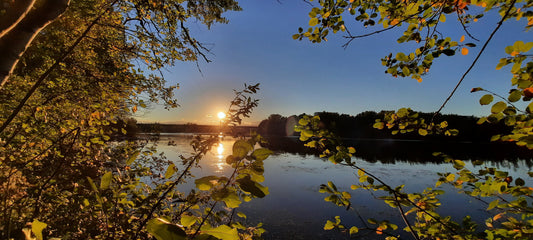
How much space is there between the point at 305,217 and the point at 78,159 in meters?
10.9

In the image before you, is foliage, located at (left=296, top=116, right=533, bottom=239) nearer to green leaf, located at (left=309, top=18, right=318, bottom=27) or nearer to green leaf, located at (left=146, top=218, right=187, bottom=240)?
green leaf, located at (left=309, top=18, right=318, bottom=27)

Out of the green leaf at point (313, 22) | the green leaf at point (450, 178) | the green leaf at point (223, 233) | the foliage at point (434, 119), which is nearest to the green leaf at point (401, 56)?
the foliage at point (434, 119)

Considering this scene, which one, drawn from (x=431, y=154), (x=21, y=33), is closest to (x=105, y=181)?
(x=21, y=33)

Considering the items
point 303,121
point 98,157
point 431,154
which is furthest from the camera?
point 431,154

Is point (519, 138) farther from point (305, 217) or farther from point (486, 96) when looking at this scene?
point (305, 217)

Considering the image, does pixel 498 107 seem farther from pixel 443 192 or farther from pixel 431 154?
pixel 431 154

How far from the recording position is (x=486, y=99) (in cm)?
137

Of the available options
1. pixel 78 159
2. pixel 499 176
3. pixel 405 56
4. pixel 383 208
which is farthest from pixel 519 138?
pixel 383 208

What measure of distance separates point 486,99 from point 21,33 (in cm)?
294

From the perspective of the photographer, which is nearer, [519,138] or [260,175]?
[260,175]

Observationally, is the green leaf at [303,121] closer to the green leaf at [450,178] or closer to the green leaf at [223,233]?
the green leaf at [450,178]

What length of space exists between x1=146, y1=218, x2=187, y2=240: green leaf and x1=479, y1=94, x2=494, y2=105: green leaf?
184 centimetres

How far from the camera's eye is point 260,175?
0.85 metres

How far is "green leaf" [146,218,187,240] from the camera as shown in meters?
0.52
